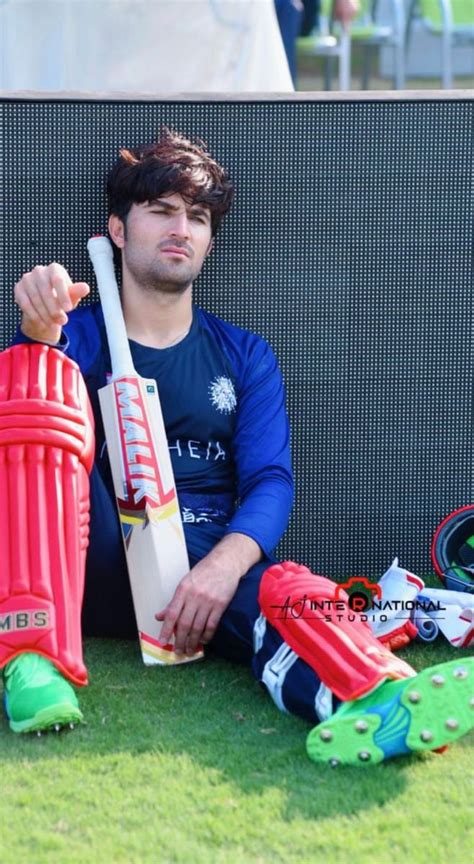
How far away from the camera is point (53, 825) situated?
2.01 meters

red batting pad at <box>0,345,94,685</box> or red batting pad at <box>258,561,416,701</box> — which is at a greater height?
red batting pad at <box>0,345,94,685</box>

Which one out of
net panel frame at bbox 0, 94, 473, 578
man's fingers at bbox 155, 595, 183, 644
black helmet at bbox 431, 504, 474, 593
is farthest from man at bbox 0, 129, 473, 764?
black helmet at bbox 431, 504, 474, 593

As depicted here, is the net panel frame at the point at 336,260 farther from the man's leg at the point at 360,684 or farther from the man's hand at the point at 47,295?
the man's leg at the point at 360,684

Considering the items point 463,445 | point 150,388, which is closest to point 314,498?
point 463,445

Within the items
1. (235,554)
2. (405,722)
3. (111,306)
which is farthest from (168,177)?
(405,722)

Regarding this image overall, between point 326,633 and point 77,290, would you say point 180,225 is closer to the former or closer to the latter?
point 77,290

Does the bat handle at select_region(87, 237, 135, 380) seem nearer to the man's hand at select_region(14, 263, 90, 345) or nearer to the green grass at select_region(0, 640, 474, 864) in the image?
the man's hand at select_region(14, 263, 90, 345)

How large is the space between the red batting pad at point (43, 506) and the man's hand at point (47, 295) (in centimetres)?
7

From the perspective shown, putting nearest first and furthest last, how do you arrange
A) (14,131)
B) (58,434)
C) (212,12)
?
(58,434) < (14,131) < (212,12)

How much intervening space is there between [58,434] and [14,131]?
104 cm

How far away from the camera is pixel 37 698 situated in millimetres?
2322

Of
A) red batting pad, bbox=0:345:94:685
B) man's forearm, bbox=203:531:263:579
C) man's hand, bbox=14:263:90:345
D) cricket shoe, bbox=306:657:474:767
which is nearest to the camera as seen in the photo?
cricket shoe, bbox=306:657:474:767

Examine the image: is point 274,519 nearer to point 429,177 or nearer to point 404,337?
point 404,337

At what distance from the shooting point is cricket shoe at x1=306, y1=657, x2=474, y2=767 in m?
2.17
